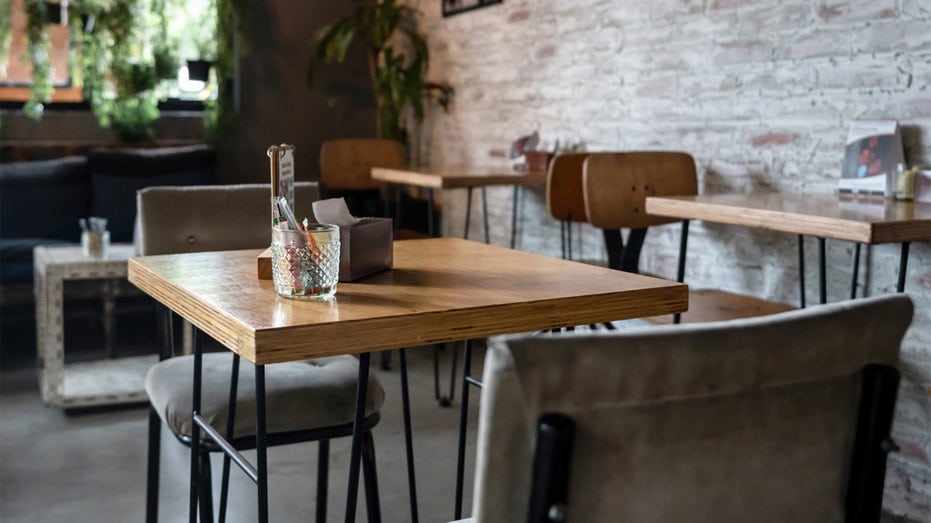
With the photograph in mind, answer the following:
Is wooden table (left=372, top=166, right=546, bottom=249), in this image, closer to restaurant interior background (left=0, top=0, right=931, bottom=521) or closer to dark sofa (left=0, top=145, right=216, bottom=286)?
restaurant interior background (left=0, top=0, right=931, bottom=521)

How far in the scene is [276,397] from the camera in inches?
75.7

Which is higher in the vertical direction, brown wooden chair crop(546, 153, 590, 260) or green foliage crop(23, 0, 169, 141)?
green foliage crop(23, 0, 169, 141)

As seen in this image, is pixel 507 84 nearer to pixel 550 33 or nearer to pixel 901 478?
pixel 550 33

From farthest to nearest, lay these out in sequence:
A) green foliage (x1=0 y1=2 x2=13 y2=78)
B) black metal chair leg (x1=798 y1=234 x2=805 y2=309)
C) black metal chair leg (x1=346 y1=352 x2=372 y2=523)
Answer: green foliage (x1=0 y1=2 x2=13 y2=78) < black metal chair leg (x1=798 y1=234 x2=805 y2=309) < black metal chair leg (x1=346 y1=352 x2=372 y2=523)

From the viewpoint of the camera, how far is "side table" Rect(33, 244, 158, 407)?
3.63 m

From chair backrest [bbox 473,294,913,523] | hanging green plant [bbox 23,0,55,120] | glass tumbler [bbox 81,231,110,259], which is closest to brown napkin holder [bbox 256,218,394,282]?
chair backrest [bbox 473,294,913,523]

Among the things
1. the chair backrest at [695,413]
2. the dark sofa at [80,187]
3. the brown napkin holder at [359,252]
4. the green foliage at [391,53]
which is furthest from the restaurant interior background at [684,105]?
the chair backrest at [695,413]

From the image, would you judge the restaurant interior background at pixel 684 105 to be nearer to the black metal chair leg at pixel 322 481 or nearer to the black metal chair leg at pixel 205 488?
the black metal chair leg at pixel 322 481

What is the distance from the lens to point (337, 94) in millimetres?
6238

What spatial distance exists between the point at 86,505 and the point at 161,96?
11.5 ft

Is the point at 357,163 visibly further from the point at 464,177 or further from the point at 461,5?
the point at 464,177

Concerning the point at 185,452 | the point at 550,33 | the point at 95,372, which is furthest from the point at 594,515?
the point at 550,33

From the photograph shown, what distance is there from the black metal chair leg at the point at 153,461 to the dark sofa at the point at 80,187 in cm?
304

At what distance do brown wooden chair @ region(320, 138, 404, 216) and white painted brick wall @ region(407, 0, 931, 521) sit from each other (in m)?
0.47
